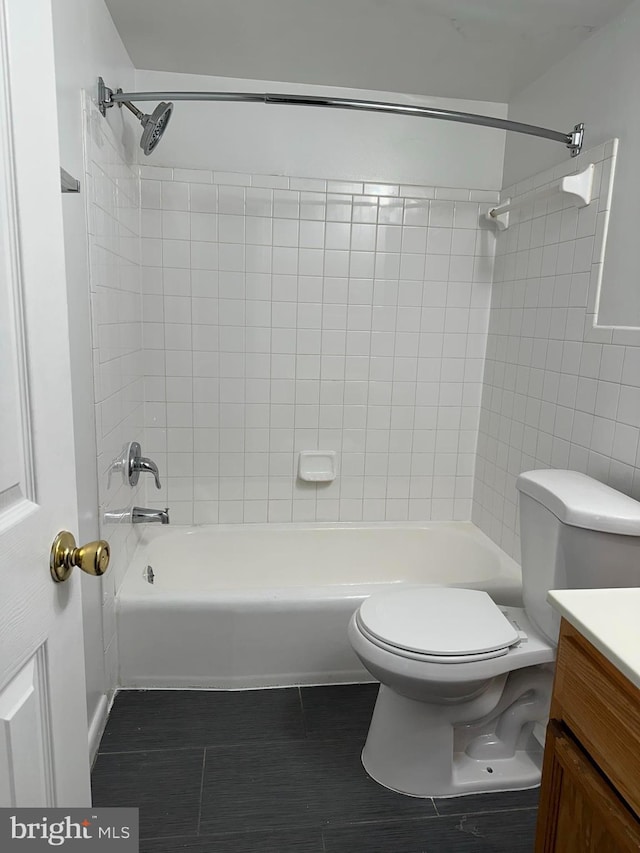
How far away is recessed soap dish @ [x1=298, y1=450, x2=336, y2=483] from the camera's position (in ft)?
8.71

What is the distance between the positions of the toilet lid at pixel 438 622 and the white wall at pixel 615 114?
0.97 metres

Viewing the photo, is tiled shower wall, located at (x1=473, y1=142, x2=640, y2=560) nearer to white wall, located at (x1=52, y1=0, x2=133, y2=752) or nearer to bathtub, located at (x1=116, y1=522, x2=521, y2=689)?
bathtub, located at (x1=116, y1=522, x2=521, y2=689)

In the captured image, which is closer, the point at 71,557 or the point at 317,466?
the point at 71,557

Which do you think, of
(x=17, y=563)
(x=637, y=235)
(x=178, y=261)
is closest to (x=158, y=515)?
(x=178, y=261)

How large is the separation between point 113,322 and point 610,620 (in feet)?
5.55

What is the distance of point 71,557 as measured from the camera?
0.83m

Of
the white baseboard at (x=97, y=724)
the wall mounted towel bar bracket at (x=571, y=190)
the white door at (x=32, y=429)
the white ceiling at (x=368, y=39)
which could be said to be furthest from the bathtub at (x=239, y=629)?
the white ceiling at (x=368, y=39)

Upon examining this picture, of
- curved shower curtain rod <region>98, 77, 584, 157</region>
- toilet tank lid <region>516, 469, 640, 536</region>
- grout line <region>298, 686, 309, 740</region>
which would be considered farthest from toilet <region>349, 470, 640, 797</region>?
curved shower curtain rod <region>98, 77, 584, 157</region>

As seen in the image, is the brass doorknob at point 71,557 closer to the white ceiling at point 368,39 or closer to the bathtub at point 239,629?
the bathtub at point 239,629

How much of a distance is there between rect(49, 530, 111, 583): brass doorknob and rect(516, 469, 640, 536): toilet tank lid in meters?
1.16

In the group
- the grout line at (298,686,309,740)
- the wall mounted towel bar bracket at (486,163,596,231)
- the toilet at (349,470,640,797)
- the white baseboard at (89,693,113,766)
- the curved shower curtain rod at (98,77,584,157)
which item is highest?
the curved shower curtain rod at (98,77,584,157)

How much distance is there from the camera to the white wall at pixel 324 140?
2.34 meters
